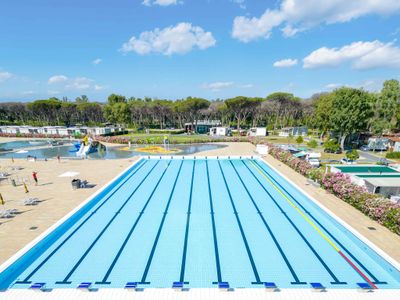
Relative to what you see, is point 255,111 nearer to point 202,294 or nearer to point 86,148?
point 86,148

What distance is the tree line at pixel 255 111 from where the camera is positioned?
21.9 meters

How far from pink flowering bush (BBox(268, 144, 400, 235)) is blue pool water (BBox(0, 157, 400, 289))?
4.20ft

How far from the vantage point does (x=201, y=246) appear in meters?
6.43

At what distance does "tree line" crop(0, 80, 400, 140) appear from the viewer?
21859 millimetres

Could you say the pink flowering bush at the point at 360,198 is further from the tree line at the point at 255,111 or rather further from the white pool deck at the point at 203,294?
the tree line at the point at 255,111

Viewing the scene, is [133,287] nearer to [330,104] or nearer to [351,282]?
[351,282]

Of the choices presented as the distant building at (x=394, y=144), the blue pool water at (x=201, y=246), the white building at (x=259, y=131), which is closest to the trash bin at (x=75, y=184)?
the blue pool water at (x=201, y=246)

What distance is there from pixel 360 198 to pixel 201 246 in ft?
20.4

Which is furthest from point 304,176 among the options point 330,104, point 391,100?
point 391,100

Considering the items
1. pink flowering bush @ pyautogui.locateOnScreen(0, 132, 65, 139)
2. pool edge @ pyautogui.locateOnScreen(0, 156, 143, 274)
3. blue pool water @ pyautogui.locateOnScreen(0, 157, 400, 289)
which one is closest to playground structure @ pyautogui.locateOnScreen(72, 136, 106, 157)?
pool edge @ pyautogui.locateOnScreen(0, 156, 143, 274)

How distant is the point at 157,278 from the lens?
17.2ft

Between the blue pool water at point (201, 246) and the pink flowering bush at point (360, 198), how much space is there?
50.4 inches

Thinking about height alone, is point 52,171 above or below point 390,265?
above

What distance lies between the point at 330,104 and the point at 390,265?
22.0 meters
